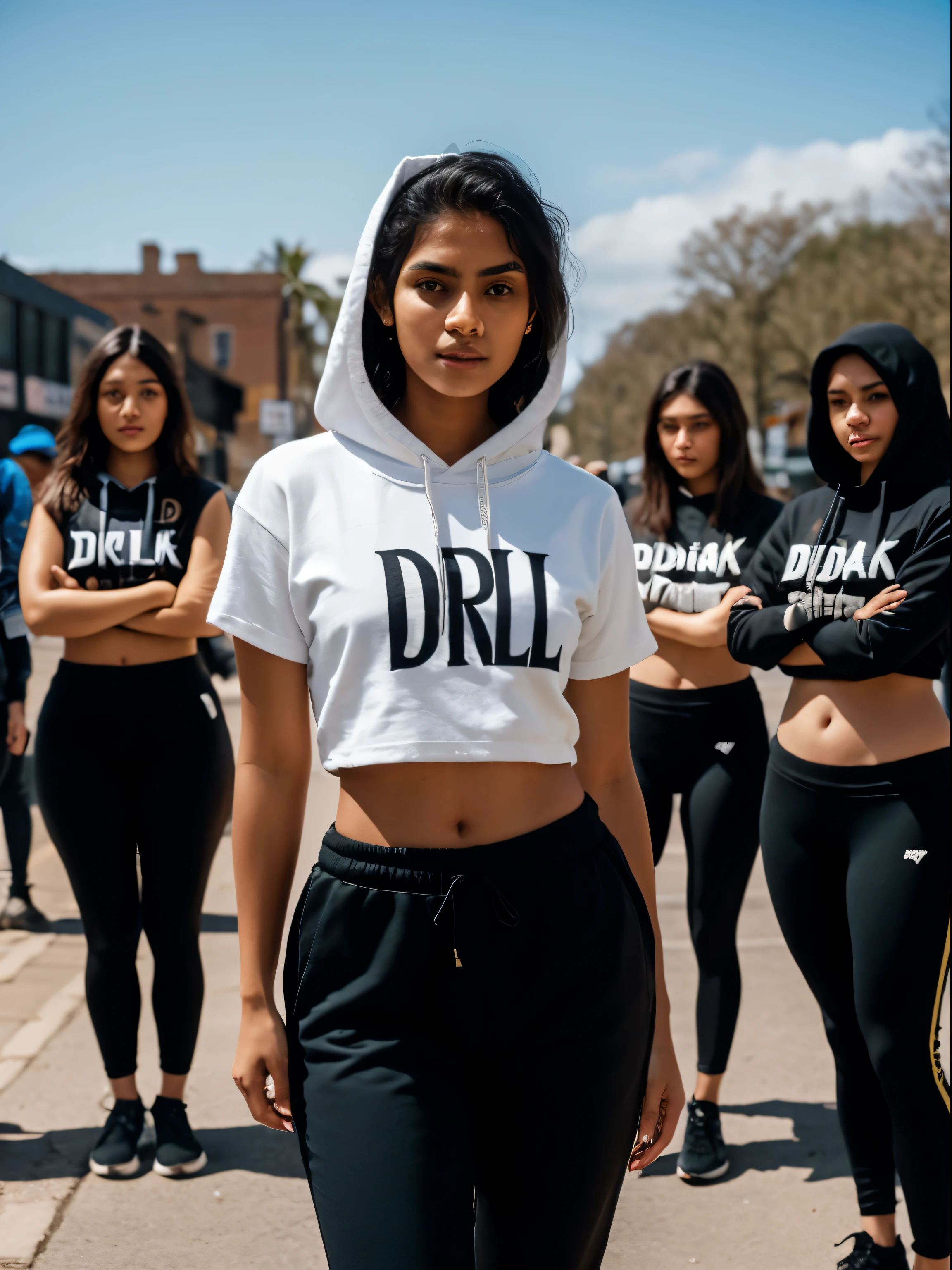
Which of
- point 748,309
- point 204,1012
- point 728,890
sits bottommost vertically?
point 204,1012

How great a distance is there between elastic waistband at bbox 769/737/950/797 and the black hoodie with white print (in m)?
0.22

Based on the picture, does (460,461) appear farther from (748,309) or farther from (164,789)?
(748,309)

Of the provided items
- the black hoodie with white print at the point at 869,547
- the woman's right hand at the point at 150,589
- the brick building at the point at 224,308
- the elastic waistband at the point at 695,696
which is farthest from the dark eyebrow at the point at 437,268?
the brick building at the point at 224,308

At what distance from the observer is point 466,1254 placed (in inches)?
65.9

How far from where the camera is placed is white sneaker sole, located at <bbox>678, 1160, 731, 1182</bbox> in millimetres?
3660

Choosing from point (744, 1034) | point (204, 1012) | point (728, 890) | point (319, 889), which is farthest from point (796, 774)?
point (204, 1012)

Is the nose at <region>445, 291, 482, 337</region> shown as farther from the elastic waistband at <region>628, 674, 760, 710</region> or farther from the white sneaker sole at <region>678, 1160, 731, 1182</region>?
the white sneaker sole at <region>678, 1160, 731, 1182</region>

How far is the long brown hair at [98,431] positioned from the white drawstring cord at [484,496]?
2.24 metres

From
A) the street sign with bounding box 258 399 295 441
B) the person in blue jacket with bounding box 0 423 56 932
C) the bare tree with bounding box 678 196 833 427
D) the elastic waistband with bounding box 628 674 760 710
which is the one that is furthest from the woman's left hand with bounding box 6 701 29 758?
the bare tree with bounding box 678 196 833 427

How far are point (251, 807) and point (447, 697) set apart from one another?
350mm

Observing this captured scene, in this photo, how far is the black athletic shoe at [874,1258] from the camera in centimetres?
305

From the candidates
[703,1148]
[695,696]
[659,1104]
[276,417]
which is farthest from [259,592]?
[276,417]

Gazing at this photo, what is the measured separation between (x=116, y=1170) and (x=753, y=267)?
42429mm

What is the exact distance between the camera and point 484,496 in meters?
1.94
